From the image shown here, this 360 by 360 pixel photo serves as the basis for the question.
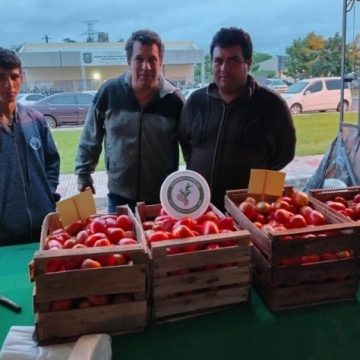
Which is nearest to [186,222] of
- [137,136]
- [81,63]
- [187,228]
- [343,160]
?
[187,228]

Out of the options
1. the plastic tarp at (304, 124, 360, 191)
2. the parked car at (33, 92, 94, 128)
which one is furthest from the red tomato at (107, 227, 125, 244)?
the parked car at (33, 92, 94, 128)

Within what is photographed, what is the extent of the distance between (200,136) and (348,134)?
2.26 metres

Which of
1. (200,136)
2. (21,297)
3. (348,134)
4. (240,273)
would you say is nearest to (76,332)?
(21,297)

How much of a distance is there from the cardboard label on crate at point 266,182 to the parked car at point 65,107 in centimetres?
806

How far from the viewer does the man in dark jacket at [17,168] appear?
1818 mm

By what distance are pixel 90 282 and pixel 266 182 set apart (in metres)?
0.69

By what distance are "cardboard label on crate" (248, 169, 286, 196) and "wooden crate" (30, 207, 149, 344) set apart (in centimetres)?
52

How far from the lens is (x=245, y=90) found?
197cm

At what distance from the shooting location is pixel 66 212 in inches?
47.9

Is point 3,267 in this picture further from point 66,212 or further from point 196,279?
point 196,279

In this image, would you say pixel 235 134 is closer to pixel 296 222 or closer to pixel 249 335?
pixel 296 222

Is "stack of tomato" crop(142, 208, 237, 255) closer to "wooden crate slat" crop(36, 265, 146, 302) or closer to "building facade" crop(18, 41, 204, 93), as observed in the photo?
"wooden crate slat" crop(36, 265, 146, 302)

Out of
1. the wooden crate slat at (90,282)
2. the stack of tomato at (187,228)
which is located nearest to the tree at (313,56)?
the stack of tomato at (187,228)

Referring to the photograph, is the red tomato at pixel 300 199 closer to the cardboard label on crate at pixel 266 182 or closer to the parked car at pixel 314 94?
the cardboard label on crate at pixel 266 182
